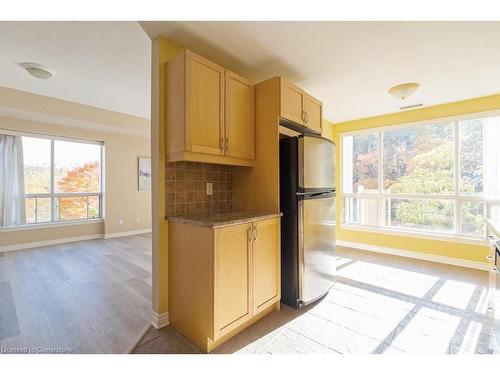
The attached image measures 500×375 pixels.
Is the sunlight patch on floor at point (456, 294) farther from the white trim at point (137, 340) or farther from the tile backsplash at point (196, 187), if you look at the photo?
the white trim at point (137, 340)

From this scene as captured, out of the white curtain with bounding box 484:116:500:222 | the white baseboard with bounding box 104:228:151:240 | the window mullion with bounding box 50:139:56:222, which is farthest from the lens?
the white baseboard with bounding box 104:228:151:240

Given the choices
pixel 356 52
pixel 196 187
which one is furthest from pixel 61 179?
pixel 356 52

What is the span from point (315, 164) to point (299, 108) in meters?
0.62

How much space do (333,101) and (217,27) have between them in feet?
7.43

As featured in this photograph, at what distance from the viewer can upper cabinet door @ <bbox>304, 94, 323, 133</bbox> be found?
8.59 ft

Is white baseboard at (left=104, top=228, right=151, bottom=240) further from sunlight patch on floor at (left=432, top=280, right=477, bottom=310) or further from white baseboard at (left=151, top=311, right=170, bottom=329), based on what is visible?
sunlight patch on floor at (left=432, top=280, right=477, bottom=310)

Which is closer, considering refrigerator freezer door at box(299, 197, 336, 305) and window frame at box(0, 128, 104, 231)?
refrigerator freezer door at box(299, 197, 336, 305)

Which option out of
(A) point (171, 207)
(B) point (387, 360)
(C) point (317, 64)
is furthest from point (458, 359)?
(C) point (317, 64)

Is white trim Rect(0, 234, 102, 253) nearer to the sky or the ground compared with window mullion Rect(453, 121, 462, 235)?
nearer to the ground

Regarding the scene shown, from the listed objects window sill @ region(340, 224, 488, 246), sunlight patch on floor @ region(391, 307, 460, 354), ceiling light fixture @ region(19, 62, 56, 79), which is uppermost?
ceiling light fixture @ region(19, 62, 56, 79)

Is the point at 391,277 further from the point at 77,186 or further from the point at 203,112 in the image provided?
the point at 77,186

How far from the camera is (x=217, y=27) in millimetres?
1897

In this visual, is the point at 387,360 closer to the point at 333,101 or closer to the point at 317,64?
the point at 317,64

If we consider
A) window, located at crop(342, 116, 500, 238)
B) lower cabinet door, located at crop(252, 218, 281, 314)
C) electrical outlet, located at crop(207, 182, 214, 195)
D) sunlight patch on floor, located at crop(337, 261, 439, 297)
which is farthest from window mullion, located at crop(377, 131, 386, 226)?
electrical outlet, located at crop(207, 182, 214, 195)
